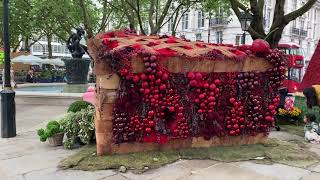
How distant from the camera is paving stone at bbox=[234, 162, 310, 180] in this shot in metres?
4.81

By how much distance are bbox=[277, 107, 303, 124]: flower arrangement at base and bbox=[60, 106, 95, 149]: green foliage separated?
15.8 feet

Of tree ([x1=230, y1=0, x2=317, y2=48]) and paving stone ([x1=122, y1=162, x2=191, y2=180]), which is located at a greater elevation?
tree ([x1=230, y1=0, x2=317, y2=48])

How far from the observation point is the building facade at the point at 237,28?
146 ft

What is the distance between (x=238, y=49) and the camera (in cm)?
607

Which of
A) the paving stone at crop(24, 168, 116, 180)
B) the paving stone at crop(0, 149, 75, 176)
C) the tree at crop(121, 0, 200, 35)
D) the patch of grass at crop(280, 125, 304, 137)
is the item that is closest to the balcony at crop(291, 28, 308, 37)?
the tree at crop(121, 0, 200, 35)

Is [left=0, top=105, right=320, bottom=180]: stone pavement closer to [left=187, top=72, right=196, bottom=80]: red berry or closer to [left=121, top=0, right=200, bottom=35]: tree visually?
[left=187, top=72, right=196, bottom=80]: red berry

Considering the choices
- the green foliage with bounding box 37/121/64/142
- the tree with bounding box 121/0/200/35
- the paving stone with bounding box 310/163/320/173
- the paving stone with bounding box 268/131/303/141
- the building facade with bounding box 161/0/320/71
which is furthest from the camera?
the building facade with bounding box 161/0/320/71

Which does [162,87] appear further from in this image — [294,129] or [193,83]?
[294,129]

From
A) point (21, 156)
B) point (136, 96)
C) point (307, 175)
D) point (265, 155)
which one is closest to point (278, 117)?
point (265, 155)

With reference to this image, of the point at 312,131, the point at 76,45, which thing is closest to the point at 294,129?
the point at 312,131

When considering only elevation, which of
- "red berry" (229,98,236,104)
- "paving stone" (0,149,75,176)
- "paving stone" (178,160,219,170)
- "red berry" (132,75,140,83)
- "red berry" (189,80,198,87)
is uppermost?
"red berry" (132,75,140,83)

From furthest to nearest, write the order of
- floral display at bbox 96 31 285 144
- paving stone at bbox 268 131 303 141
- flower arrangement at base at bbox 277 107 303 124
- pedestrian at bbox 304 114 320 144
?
flower arrangement at base at bbox 277 107 303 124 < paving stone at bbox 268 131 303 141 < pedestrian at bbox 304 114 320 144 < floral display at bbox 96 31 285 144

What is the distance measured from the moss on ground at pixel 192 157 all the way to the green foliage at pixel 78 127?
0.76 feet

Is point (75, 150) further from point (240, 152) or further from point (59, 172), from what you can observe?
point (240, 152)
